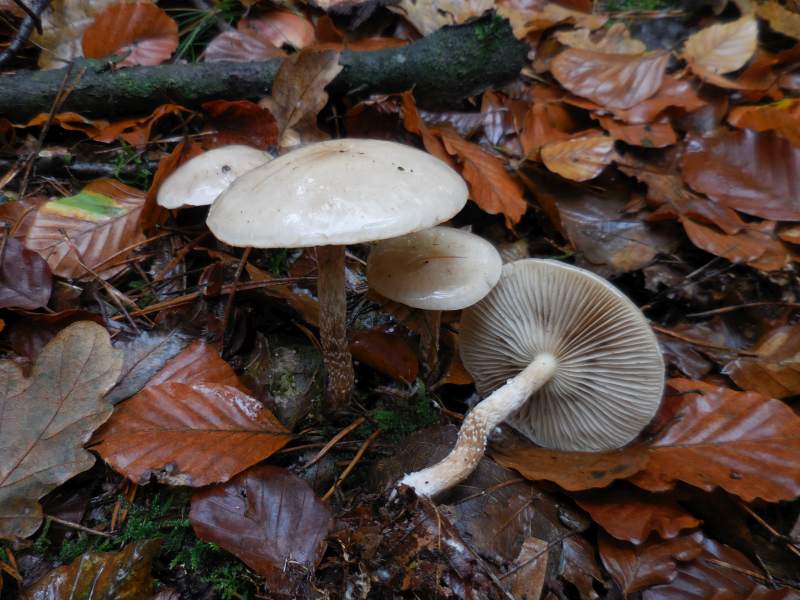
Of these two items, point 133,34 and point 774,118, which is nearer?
point 774,118

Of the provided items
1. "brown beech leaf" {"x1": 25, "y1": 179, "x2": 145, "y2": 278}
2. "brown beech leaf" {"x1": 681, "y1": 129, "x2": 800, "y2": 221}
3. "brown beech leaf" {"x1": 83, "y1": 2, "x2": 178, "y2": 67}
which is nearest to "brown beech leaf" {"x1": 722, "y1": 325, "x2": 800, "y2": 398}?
"brown beech leaf" {"x1": 681, "y1": 129, "x2": 800, "y2": 221}

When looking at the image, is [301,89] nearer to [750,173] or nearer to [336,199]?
[336,199]

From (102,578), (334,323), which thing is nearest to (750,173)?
(334,323)

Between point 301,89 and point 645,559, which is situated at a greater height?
point 301,89

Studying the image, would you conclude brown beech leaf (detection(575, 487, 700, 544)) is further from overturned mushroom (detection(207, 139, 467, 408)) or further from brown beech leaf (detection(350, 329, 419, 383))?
overturned mushroom (detection(207, 139, 467, 408))

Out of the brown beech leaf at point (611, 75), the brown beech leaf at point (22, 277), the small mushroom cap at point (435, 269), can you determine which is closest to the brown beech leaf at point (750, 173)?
the brown beech leaf at point (611, 75)

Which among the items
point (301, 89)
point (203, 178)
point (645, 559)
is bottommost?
point (645, 559)

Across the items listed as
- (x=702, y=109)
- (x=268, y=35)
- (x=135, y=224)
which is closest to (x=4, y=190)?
(x=135, y=224)
